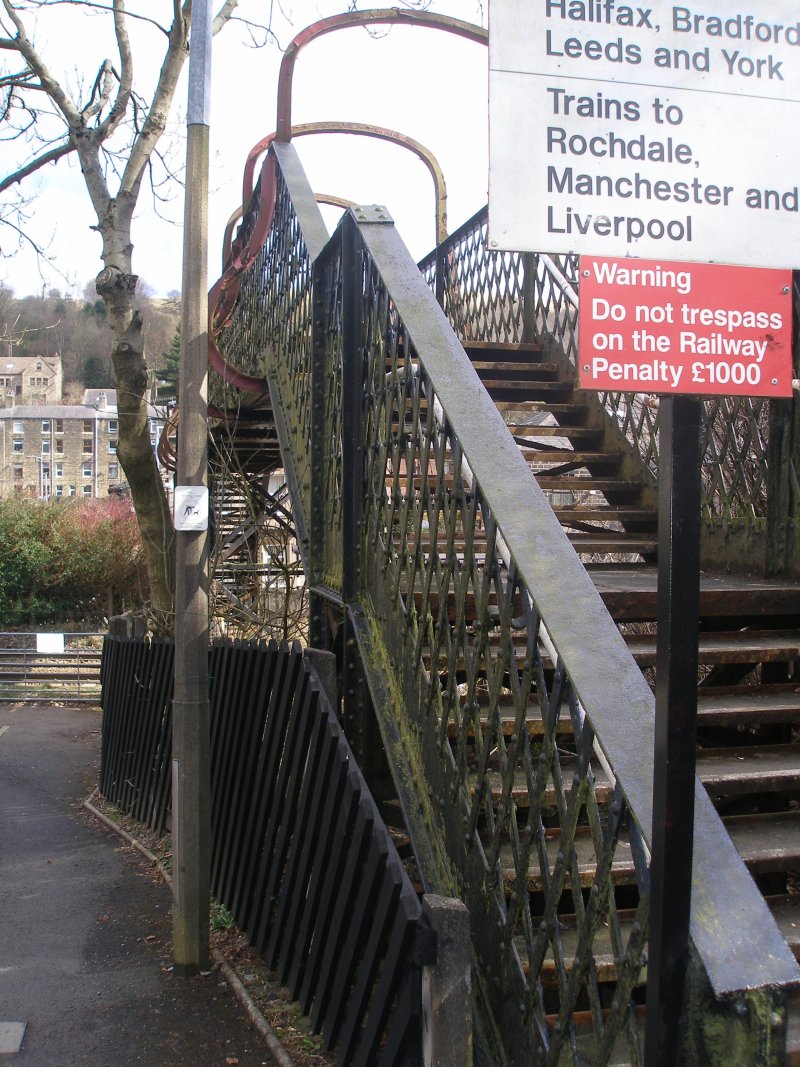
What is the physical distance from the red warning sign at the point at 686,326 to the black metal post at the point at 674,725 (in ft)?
0.26

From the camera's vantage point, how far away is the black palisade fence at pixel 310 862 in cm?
309

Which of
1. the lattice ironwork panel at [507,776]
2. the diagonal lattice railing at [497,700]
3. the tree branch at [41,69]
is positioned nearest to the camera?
the diagonal lattice railing at [497,700]

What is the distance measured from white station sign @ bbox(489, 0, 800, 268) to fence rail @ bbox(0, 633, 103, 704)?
19.2 meters

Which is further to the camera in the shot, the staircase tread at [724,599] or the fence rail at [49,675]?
the fence rail at [49,675]

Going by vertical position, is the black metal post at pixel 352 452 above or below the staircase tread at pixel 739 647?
above

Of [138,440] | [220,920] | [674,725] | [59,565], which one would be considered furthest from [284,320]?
[59,565]

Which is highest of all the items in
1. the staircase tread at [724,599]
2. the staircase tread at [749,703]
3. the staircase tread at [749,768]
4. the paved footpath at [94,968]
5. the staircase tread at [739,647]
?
the staircase tread at [724,599]

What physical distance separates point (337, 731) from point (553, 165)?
2823 millimetres

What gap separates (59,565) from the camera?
30062 millimetres

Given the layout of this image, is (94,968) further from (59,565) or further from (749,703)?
(59,565)

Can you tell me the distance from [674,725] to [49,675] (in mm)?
20941

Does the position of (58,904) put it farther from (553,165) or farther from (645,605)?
(553,165)

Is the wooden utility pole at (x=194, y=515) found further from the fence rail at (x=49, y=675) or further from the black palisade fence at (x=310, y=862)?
the fence rail at (x=49, y=675)

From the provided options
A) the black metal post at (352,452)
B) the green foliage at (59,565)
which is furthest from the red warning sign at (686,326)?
the green foliage at (59,565)
